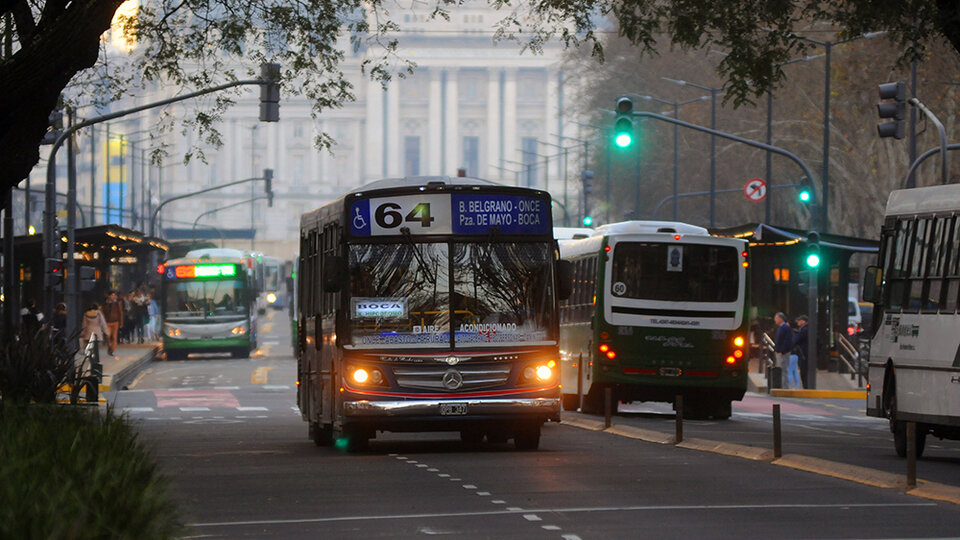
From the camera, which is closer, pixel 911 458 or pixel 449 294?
pixel 911 458

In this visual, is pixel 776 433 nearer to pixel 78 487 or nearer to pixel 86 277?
pixel 78 487

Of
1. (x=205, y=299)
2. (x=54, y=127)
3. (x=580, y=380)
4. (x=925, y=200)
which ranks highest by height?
(x=54, y=127)

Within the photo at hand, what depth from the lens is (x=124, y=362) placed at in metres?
52.9

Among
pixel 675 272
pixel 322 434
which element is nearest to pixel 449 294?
pixel 322 434

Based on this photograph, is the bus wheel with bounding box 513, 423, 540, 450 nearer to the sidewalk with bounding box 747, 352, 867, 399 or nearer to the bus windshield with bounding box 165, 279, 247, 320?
the sidewalk with bounding box 747, 352, 867, 399

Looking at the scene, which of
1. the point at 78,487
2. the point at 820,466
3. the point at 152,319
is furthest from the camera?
the point at 152,319

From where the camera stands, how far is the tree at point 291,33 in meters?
19.6

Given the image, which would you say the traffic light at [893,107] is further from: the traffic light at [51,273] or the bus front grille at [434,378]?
the traffic light at [51,273]

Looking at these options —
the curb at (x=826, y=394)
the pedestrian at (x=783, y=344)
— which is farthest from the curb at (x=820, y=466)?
the pedestrian at (x=783, y=344)

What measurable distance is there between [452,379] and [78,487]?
37.1ft

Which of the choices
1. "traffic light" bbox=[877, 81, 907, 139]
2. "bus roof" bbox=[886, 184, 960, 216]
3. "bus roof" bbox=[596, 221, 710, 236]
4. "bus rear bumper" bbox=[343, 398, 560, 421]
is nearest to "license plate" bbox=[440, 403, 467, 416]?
"bus rear bumper" bbox=[343, 398, 560, 421]

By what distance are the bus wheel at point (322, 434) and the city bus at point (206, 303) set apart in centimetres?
3723

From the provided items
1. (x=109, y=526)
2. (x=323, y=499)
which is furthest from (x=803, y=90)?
(x=109, y=526)

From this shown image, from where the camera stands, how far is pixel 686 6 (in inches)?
926
